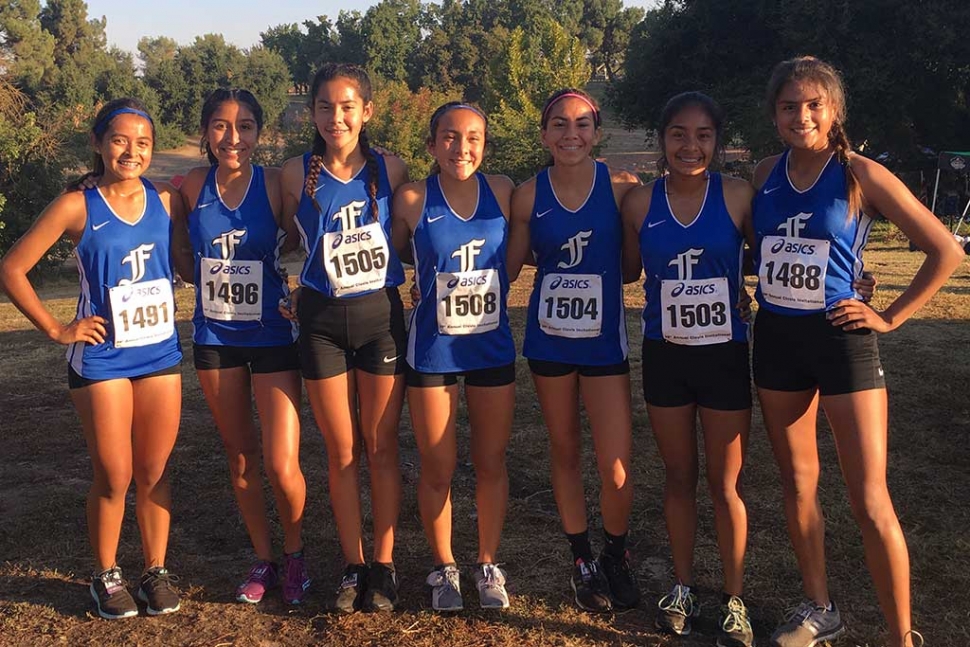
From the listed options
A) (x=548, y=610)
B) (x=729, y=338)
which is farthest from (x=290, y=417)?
(x=729, y=338)

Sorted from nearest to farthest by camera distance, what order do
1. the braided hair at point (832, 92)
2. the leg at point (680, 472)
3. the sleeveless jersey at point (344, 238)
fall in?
1. the braided hair at point (832, 92)
2. the leg at point (680, 472)
3. the sleeveless jersey at point (344, 238)

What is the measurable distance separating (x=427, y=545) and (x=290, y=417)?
113 centimetres

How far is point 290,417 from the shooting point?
340cm

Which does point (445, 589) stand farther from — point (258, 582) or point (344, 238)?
point (344, 238)

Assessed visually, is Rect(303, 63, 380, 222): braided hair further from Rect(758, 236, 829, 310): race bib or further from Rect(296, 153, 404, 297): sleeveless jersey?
Rect(758, 236, 829, 310): race bib

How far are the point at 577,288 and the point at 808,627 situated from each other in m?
1.51

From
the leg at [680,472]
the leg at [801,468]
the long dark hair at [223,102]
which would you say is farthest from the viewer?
the long dark hair at [223,102]

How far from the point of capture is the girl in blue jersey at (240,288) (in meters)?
3.31

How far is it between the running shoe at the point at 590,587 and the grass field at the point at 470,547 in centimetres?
6

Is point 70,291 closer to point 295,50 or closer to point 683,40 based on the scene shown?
point 683,40

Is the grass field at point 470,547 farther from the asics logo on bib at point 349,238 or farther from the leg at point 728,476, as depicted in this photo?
the asics logo on bib at point 349,238

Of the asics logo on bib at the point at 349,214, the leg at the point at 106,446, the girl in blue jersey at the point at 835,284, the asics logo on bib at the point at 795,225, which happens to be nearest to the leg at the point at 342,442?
the asics logo on bib at the point at 349,214

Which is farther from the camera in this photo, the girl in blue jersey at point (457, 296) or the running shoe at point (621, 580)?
the running shoe at point (621, 580)


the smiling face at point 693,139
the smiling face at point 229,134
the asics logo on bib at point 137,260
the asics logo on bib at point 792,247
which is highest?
the smiling face at point 229,134
